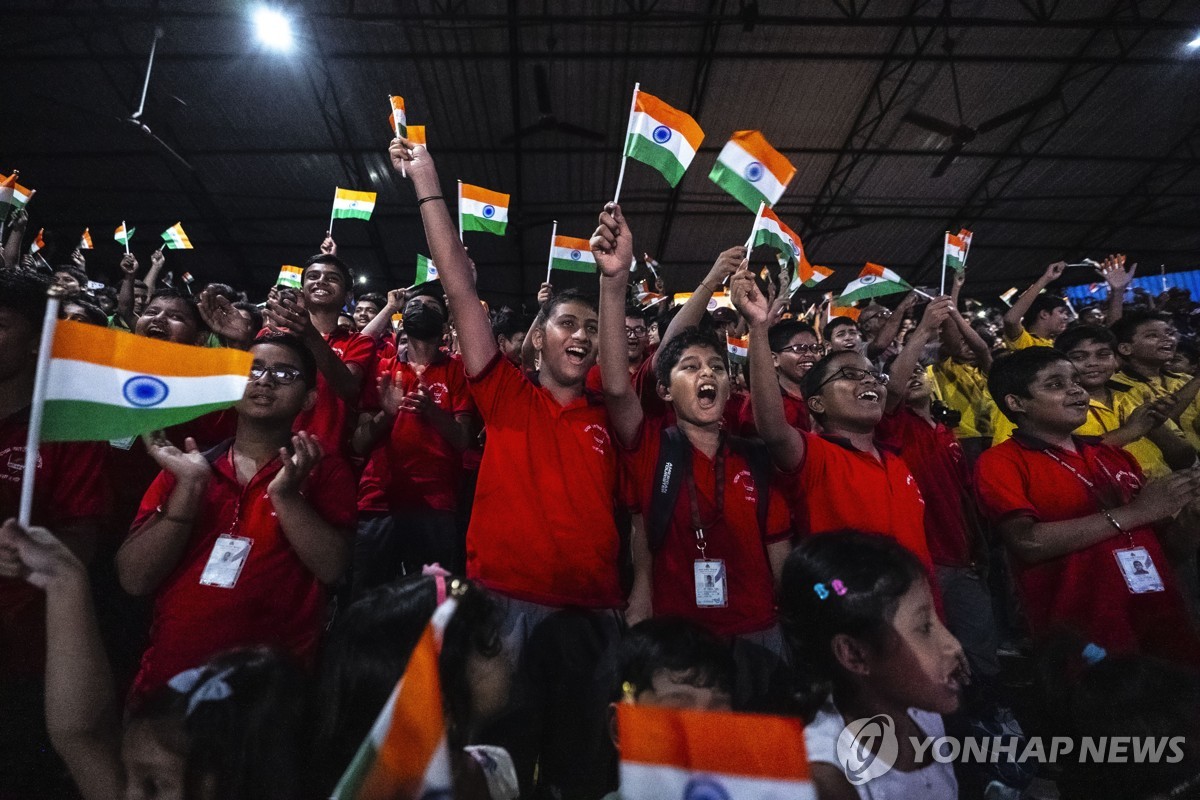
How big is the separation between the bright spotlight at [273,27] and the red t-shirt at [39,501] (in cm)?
751

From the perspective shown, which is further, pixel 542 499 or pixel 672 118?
Result: pixel 672 118

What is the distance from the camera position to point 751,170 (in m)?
3.38

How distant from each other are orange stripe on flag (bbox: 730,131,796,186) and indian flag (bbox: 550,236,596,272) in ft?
6.94

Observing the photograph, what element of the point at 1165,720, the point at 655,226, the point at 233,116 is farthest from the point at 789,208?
the point at 1165,720

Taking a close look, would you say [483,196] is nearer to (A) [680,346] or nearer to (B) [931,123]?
(A) [680,346]

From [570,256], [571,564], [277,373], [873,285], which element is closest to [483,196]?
[570,256]

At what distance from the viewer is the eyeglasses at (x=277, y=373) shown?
2.40 meters

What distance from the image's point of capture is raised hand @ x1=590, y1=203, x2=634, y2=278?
221 cm

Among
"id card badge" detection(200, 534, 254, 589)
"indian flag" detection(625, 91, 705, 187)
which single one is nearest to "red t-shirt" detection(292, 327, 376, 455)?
"id card badge" detection(200, 534, 254, 589)

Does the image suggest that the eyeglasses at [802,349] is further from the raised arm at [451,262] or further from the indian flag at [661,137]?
the raised arm at [451,262]

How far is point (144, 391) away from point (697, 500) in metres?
1.75

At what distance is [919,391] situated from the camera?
3889 millimetres

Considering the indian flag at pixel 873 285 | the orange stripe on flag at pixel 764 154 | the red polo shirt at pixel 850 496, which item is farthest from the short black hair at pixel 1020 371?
the indian flag at pixel 873 285

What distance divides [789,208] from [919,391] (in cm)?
977
